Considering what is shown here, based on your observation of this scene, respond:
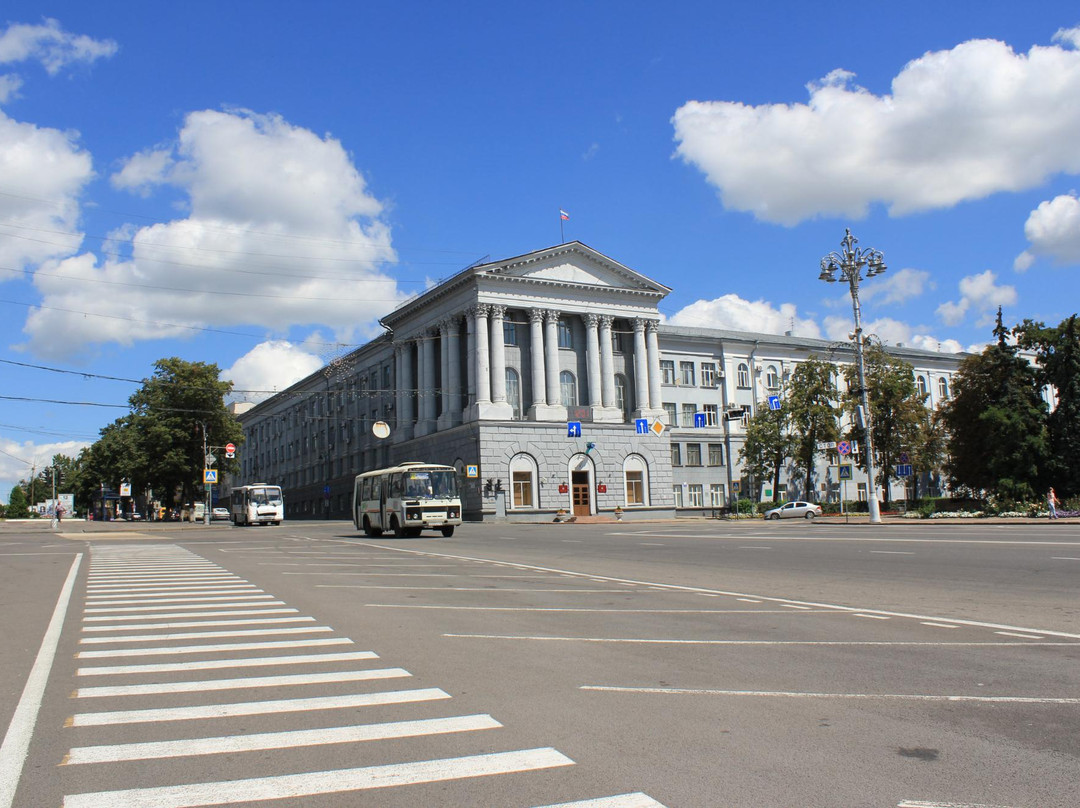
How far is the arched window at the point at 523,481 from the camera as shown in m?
63.3

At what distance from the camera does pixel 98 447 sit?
3893 inches

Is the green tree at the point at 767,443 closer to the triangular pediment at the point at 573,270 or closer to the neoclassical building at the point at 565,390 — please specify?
the neoclassical building at the point at 565,390

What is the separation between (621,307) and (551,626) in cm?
6018

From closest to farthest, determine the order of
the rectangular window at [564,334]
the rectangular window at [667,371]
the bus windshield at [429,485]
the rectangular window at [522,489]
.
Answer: the bus windshield at [429,485] < the rectangular window at [522,489] < the rectangular window at [564,334] < the rectangular window at [667,371]

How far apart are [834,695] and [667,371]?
70.6 meters

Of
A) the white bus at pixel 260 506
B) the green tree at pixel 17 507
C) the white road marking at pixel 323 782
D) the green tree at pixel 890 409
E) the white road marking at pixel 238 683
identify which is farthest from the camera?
the green tree at pixel 17 507

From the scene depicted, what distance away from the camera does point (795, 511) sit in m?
63.4

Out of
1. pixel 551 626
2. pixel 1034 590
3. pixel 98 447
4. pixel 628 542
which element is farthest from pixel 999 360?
pixel 98 447

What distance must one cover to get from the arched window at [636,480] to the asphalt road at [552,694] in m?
52.4

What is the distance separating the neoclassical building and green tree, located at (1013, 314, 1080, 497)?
41.9 feet

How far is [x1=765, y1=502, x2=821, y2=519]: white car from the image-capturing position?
6291cm

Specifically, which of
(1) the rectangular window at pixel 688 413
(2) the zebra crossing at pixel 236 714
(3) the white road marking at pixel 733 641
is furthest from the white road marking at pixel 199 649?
(1) the rectangular window at pixel 688 413

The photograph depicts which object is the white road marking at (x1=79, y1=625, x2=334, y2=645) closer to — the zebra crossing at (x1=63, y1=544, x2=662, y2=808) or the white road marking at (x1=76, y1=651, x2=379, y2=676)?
the zebra crossing at (x1=63, y1=544, x2=662, y2=808)

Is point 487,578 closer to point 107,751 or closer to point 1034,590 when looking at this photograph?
point 1034,590
